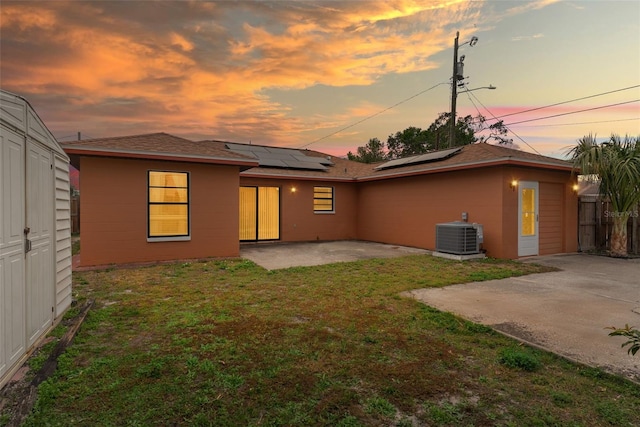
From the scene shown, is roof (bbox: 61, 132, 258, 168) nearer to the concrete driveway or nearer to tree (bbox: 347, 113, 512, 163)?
the concrete driveway

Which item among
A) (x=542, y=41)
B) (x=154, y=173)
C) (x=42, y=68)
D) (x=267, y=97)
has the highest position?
(x=542, y=41)

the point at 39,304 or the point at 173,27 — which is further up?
the point at 173,27

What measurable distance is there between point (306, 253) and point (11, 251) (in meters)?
7.38

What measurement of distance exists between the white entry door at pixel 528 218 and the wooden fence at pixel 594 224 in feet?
6.93

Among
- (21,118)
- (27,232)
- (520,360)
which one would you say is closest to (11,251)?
(27,232)

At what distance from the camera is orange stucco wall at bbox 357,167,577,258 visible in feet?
28.1

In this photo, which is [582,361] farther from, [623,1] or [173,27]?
[623,1]

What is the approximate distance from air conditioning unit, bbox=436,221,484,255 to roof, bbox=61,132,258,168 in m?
5.63

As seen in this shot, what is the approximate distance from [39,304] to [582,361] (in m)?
5.12

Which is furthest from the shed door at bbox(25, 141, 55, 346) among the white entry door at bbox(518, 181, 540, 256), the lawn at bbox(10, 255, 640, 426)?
the white entry door at bbox(518, 181, 540, 256)

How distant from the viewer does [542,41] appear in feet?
37.0

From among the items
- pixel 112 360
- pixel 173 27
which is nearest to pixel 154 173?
pixel 173 27

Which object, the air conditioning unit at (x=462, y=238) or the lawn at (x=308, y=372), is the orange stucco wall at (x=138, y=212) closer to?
the lawn at (x=308, y=372)

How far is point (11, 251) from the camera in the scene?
99.3 inches
